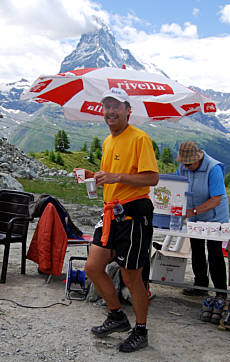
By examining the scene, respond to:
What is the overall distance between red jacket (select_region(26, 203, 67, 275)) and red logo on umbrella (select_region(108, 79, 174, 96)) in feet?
6.23

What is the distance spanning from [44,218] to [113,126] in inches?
100

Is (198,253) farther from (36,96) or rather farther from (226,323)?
(36,96)

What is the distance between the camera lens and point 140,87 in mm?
5598

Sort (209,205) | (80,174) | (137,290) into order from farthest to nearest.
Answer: (209,205) → (80,174) → (137,290)

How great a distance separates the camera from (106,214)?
11.8ft

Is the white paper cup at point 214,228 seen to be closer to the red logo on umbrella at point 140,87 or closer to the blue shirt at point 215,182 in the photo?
the blue shirt at point 215,182

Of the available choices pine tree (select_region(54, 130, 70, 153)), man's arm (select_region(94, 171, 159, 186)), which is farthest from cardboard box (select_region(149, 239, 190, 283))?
pine tree (select_region(54, 130, 70, 153))

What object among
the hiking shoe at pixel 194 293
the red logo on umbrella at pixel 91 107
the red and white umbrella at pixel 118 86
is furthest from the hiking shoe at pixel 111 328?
the red logo on umbrella at pixel 91 107

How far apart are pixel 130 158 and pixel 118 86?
2.30 meters

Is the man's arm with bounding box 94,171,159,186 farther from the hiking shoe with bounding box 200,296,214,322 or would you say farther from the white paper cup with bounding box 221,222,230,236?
the hiking shoe with bounding box 200,296,214,322

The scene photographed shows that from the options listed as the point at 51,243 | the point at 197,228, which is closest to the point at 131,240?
the point at 197,228

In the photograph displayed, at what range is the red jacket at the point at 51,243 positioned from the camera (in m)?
5.62

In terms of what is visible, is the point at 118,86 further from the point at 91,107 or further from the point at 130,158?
the point at 130,158

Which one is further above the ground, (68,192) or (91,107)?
(91,107)
